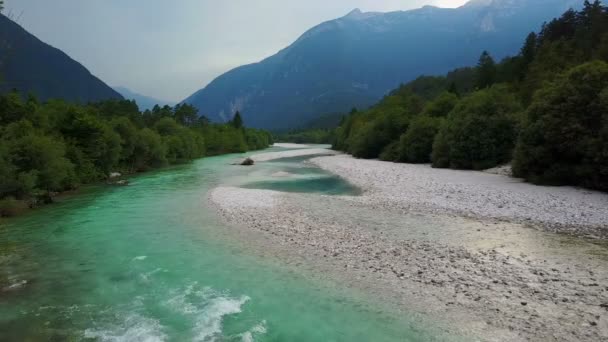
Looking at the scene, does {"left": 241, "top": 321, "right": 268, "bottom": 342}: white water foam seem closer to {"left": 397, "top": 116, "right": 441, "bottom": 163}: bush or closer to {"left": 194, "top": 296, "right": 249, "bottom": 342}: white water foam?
{"left": 194, "top": 296, "right": 249, "bottom": 342}: white water foam

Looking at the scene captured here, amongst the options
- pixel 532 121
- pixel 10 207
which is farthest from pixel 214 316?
pixel 532 121

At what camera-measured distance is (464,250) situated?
49.6 feet

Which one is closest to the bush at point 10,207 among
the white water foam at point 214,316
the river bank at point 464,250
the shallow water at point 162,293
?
the shallow water at point 162,293

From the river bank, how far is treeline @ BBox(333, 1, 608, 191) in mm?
5083

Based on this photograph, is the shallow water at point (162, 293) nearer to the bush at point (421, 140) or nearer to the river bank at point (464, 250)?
the river bank at point (464, 250)

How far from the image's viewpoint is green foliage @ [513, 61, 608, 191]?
27.9 m

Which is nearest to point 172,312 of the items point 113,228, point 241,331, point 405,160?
point 241,331

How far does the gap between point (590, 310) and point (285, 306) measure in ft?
26.1

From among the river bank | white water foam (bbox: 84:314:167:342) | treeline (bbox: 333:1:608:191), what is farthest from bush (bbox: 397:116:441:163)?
white water foam (bbox: 84:314:167:342)

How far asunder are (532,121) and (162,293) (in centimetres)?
3508

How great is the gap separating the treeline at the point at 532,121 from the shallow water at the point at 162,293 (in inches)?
1028

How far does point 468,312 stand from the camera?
9992 mm

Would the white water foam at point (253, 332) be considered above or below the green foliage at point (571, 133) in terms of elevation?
below

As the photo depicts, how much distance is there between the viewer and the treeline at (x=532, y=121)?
29.7m
